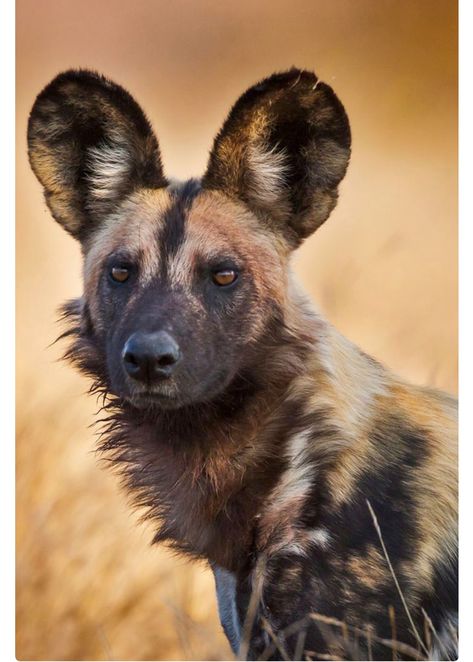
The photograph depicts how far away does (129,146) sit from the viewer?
303 centimetres

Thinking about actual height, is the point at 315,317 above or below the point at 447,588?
above

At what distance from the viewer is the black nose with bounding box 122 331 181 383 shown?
2637 millimetres

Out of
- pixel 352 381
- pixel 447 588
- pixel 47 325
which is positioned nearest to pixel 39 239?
pixel 47 325

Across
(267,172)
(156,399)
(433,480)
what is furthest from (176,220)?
(433,480)

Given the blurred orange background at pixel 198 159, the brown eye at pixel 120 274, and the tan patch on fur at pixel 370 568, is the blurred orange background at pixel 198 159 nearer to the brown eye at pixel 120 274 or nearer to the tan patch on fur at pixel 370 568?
the brown eye at pixel 120 274

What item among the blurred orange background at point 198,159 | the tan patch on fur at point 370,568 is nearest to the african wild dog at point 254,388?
the tan patch on fur at point 370,568

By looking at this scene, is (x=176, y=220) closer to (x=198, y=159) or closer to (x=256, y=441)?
(x=198, y=159)

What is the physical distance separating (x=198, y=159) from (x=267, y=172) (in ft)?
1.13

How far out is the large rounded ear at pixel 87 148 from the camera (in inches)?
118

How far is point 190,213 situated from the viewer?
2.93 m

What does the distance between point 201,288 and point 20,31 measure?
50.1 inches

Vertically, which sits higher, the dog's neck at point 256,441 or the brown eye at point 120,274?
the brown eye at point 120,274

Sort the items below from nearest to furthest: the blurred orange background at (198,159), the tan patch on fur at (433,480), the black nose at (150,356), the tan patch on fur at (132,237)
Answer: the black nose at (150,356)
the tan patch on fur at (433,480)
the tan patch on fur at (132,237)
the blurred orange background at (198,159)
